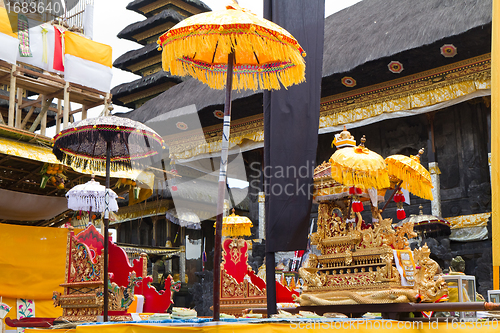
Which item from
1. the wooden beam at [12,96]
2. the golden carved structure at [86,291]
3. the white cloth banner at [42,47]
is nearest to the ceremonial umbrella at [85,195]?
the golden carved structure at [86,291]

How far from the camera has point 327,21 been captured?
1438 centimetres

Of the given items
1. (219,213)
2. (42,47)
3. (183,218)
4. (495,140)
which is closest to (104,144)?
(219,213)

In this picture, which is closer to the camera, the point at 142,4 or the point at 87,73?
the point at 87,73

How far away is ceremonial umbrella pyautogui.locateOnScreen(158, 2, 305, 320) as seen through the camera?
11.8ft

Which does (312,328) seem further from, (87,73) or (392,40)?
(392,40)

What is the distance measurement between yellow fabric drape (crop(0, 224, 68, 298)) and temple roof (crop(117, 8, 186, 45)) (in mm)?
18063

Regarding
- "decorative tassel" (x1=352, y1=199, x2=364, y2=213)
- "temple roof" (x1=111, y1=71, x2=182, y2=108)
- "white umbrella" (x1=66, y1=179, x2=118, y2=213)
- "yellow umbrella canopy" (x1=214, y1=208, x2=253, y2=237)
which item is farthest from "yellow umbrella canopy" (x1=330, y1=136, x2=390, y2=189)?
"temple roof" (x1=111, y1=71, x2=182, y2=108)

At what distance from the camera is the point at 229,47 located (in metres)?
3.79

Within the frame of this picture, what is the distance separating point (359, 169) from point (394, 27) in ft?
24.1

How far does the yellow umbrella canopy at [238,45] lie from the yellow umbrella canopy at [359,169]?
1.03 m

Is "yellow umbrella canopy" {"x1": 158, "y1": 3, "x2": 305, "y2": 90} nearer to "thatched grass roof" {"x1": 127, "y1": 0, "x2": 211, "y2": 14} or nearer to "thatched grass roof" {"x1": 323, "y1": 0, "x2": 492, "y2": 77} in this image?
"thatched grass roof" {"x1": 323, "y1": 0, "x2": 492, "y2": 77}

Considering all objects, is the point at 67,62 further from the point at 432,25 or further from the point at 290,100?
the point at 432,25

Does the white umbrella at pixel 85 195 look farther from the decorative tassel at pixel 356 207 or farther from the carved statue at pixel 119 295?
the decorative tassel at pixel 356 207

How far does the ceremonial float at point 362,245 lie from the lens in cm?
462
